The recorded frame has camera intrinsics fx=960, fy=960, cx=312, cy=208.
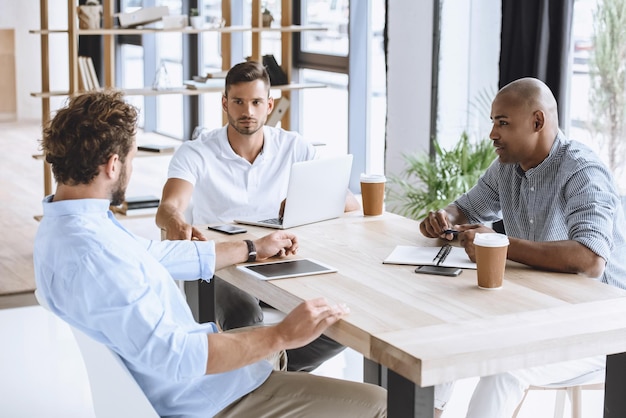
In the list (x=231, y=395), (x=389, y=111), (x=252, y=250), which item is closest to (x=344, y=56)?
(x=389, y=111)

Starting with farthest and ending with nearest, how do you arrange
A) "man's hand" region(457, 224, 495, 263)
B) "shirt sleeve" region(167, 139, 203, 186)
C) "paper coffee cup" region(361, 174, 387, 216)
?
"shirt sleeve" region(167, 139, 203, 186) → "paper coffee cup" region(361, 174, 387, 216) → "man's hand" region(457, 224, 495, 263)

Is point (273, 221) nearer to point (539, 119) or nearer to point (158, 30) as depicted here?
point (539, 119)

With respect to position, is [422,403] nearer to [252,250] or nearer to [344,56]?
[252,250]

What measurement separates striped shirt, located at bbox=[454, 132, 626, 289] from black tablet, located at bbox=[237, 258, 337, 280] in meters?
0.67

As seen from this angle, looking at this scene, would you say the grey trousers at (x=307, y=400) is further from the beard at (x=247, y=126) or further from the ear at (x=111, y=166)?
the beard at (x=247, y=126)

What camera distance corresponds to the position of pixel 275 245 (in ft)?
8.57

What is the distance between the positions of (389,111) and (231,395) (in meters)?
4.25

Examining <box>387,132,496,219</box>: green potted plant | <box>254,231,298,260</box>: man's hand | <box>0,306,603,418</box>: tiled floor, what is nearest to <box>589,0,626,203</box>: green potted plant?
<box>387,132,496,219</box>: green potted plant

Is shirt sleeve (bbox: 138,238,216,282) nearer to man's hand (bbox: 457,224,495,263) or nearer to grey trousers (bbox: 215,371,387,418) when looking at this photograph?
grey trousers (bbox: 215,371,387,418)

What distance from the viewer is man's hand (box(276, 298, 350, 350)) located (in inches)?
79.5

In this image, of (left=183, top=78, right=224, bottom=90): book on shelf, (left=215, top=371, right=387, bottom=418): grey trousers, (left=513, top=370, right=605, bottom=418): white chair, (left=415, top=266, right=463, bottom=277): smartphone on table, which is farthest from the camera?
(left=183, top=78, right=224, bottom=90): book on shelf

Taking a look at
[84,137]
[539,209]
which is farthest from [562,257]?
[84,137]

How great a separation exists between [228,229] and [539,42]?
2.36m

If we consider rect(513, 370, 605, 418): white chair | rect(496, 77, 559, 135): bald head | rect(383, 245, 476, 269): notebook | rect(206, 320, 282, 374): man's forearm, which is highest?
rect(496, 77, 559, 135): bald head
